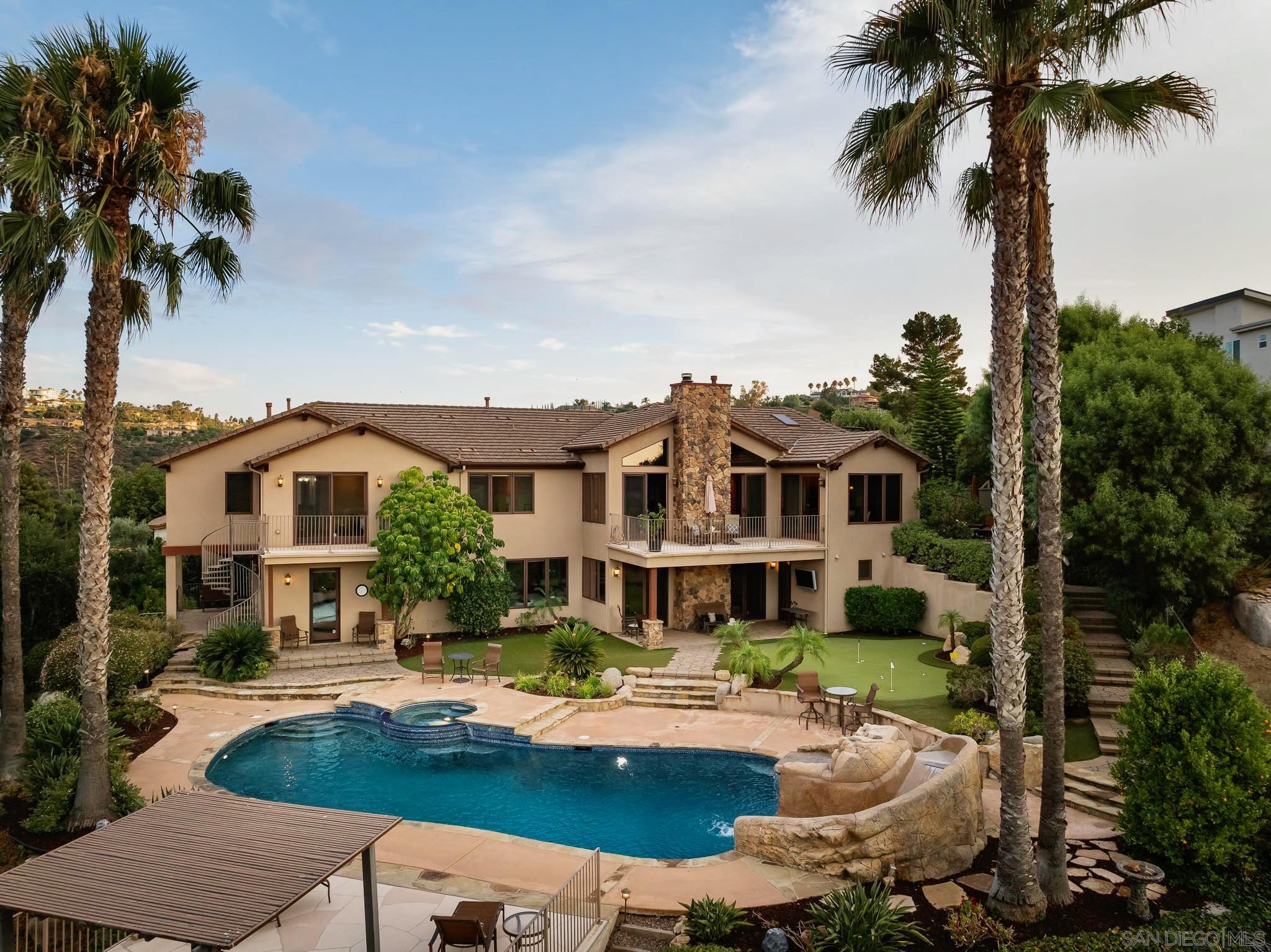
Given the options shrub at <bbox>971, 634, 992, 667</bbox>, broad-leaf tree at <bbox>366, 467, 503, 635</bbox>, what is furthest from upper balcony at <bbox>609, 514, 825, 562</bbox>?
shrub at <bbox>971, 634, 992, 667</bbox>

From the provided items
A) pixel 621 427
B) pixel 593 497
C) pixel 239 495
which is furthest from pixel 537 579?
pixel 239 495

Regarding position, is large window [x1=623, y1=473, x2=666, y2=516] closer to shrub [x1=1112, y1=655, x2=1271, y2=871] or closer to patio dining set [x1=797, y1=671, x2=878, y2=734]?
patio dining set [x1=797, y1=671, x2=878, y2=734]

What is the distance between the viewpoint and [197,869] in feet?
19.4

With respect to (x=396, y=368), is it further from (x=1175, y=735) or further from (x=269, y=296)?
(x=1175, y=735)

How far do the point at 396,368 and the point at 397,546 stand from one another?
13648 mm

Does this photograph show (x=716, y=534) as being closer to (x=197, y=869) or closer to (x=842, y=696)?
(x=842, y=696)

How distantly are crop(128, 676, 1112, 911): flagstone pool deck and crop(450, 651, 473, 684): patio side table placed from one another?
3.39 ft

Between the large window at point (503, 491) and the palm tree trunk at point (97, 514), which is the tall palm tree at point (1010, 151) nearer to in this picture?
the palm tree trunk at point (97, 514)

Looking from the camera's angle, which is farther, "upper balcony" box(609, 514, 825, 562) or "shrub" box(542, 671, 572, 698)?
"upper balcony" box(609, 514, 825, 562)

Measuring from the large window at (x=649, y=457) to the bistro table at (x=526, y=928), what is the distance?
16265mm

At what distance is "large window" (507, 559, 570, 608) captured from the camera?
79.1 ft

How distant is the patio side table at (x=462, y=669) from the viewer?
721 inches

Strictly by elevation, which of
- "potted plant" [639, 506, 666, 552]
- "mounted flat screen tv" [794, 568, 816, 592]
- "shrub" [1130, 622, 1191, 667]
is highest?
"potted plant" [639, 506, 666, 552]

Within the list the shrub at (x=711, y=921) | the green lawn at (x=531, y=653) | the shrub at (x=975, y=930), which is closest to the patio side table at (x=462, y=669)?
the green lawn at (x=531, y=653)
